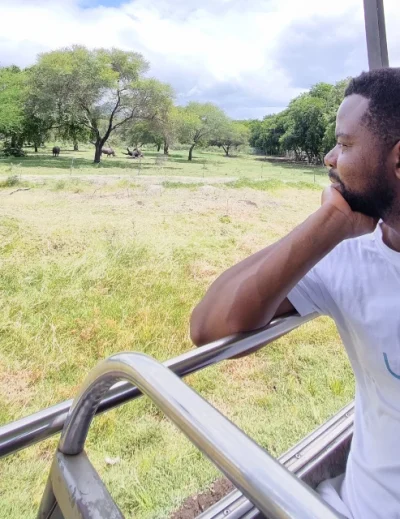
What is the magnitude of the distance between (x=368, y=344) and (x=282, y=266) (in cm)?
14

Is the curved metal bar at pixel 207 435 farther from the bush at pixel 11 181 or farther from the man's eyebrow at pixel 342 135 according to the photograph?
the bush at pixel 11 181

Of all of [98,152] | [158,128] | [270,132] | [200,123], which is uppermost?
[200,123]

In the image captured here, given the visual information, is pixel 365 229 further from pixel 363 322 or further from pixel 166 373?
pixel 166 373

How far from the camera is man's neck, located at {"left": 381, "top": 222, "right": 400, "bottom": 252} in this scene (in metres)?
0.49

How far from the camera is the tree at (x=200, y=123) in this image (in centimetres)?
798

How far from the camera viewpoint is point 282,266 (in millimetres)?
464

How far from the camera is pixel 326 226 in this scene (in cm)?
47

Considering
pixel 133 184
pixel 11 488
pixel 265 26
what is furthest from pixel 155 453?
pixel 133 184

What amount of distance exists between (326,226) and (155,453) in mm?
916

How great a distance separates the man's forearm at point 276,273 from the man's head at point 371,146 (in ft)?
0.12

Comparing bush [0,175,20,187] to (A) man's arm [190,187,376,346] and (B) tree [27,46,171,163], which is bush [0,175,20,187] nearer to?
(B) tree [27,46,171,163]

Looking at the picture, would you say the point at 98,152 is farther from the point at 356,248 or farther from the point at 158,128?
the point at 356,248

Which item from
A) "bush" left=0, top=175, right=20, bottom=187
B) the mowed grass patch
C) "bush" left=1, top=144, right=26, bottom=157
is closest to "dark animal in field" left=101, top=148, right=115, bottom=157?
the mowed grass patch

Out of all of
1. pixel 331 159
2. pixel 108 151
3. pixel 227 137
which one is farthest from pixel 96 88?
pixel 227 137
